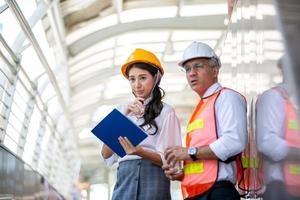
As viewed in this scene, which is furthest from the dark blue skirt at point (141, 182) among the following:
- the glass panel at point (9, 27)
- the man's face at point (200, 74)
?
the glass panel at point (9, 27)

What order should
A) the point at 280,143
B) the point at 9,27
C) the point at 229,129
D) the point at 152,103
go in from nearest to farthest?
the point at 280,143, the point at 229,129, the point at 152,103, the point at 9,27

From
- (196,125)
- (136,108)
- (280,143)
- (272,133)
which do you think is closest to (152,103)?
(136,108)

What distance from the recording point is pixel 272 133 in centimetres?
191

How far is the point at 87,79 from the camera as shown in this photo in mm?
13000

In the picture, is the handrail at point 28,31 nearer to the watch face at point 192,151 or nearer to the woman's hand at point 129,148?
the woman's hand at point 129,148

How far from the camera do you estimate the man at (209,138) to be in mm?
2516

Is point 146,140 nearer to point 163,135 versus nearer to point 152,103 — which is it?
point 163,135

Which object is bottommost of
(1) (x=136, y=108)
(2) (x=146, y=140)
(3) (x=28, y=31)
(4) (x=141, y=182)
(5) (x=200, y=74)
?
(4) (x=141, y=182)

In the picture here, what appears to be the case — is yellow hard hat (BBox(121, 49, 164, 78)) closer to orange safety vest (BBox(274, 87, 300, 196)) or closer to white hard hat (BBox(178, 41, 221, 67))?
white hard hat (BBox(178, 41, 221, 67))

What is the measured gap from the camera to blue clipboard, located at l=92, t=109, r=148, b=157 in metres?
2.71

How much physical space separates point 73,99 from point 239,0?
11.0m

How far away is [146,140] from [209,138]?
0.42 m

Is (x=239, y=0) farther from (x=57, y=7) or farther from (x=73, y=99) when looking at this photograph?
(x=73, y=99)

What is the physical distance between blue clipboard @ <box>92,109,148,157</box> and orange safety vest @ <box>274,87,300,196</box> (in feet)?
3.56
